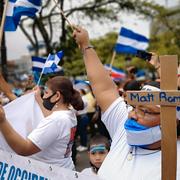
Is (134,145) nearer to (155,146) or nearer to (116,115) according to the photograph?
(155,146)

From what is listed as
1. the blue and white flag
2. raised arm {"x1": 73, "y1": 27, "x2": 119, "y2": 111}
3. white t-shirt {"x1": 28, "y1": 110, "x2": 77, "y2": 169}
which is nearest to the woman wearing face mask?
white t-shirt {"x1": 28, "y1": 110, "x2": 77, "y2": 169}

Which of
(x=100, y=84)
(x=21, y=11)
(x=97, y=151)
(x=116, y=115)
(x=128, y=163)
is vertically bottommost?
(x=97, y=151)

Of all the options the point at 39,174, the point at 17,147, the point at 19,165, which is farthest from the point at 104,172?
Result: the point at 17,147

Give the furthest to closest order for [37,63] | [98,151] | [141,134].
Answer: [37,63]
[98,151]
[141,134]

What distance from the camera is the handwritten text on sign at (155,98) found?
1879 millimetres

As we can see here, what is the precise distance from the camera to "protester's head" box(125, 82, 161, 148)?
2.23 meters

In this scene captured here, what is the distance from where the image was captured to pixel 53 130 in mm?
3189

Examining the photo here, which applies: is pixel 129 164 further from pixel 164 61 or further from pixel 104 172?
pixel 164 61

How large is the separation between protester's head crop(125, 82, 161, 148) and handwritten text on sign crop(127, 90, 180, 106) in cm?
26

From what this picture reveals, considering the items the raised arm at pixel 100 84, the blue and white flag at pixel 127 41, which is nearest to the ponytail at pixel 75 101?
the raised arm at pixel 100 84

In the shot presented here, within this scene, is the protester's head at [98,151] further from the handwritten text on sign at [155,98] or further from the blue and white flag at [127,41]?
the blue and white flag at [127,41]

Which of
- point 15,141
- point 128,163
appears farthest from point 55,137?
point 128,163

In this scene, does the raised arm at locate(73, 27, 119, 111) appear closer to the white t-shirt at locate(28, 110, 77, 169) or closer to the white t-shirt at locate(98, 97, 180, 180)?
the white t-shirt at locate(98, 97, 180, 180)

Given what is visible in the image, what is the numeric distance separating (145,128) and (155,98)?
0.36m
